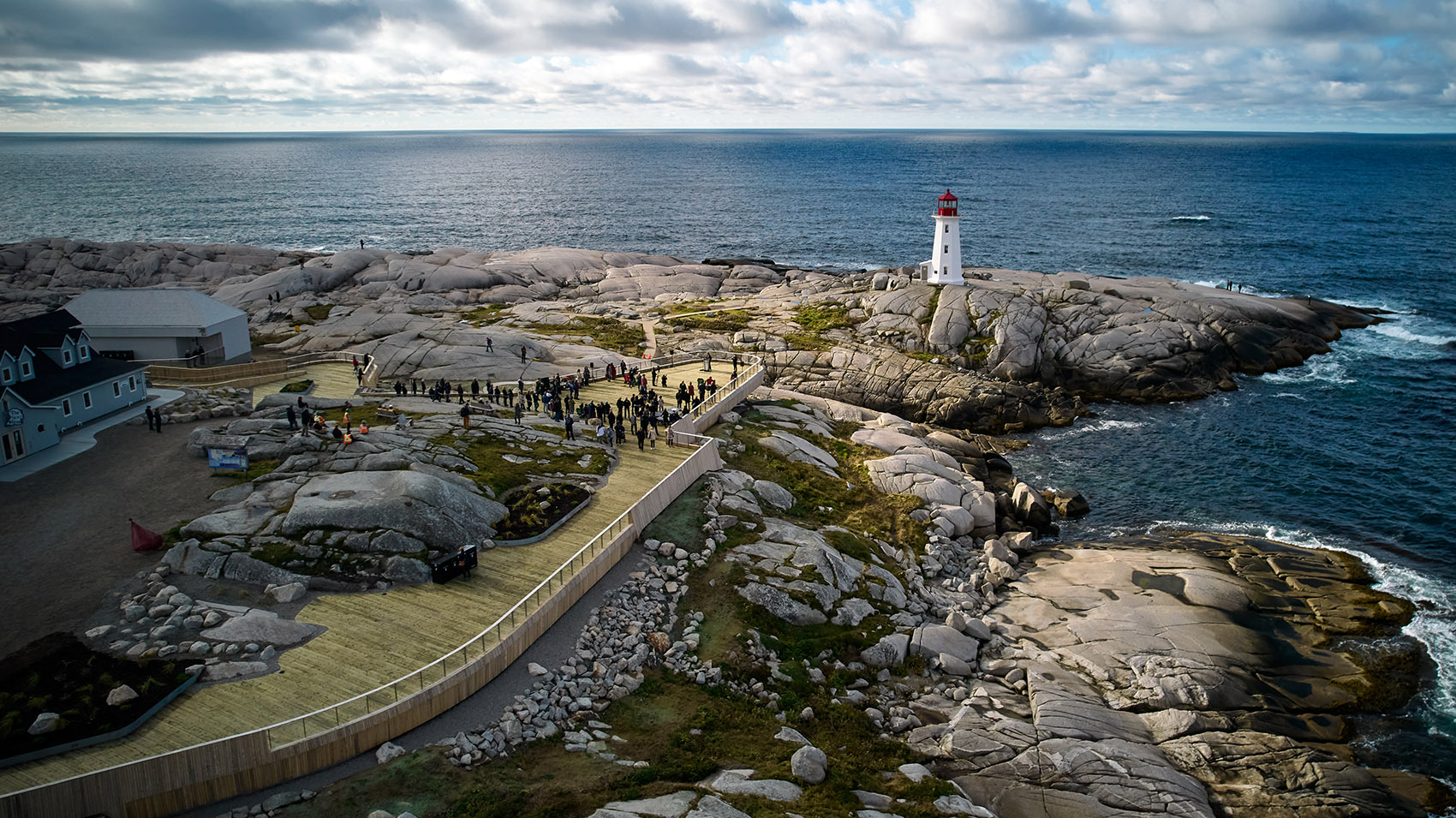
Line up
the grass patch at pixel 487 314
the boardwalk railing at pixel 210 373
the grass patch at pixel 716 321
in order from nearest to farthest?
1. the boardwalk railing at pixel 210 373
2. the grass patch at pixel 487 314
3. the grass patch at pixel 716 321

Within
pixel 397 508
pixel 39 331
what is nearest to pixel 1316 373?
pixel 397 508

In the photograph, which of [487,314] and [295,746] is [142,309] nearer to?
[487,314]

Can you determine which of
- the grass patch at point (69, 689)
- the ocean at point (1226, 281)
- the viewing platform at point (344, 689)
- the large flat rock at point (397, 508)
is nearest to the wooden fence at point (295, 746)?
the viewing platform at point (344, 689)

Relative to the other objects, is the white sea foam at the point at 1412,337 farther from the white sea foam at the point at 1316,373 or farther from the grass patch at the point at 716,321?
the grass patch at the point at 716,321

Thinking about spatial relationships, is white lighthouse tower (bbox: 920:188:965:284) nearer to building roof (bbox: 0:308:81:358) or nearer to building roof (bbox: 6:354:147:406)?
building roof (bbox: 6:354:147:406)

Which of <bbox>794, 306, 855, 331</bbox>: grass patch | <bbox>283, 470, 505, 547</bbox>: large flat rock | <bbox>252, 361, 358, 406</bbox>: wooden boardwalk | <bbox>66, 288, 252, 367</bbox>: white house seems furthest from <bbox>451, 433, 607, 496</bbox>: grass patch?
<bbox>794, 306, 855, 331</bbox>: grass patch


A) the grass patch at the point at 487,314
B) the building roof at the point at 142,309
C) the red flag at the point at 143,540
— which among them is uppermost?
the building roof at the point at 142,309

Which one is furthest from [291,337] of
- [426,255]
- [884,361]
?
[884,361]
